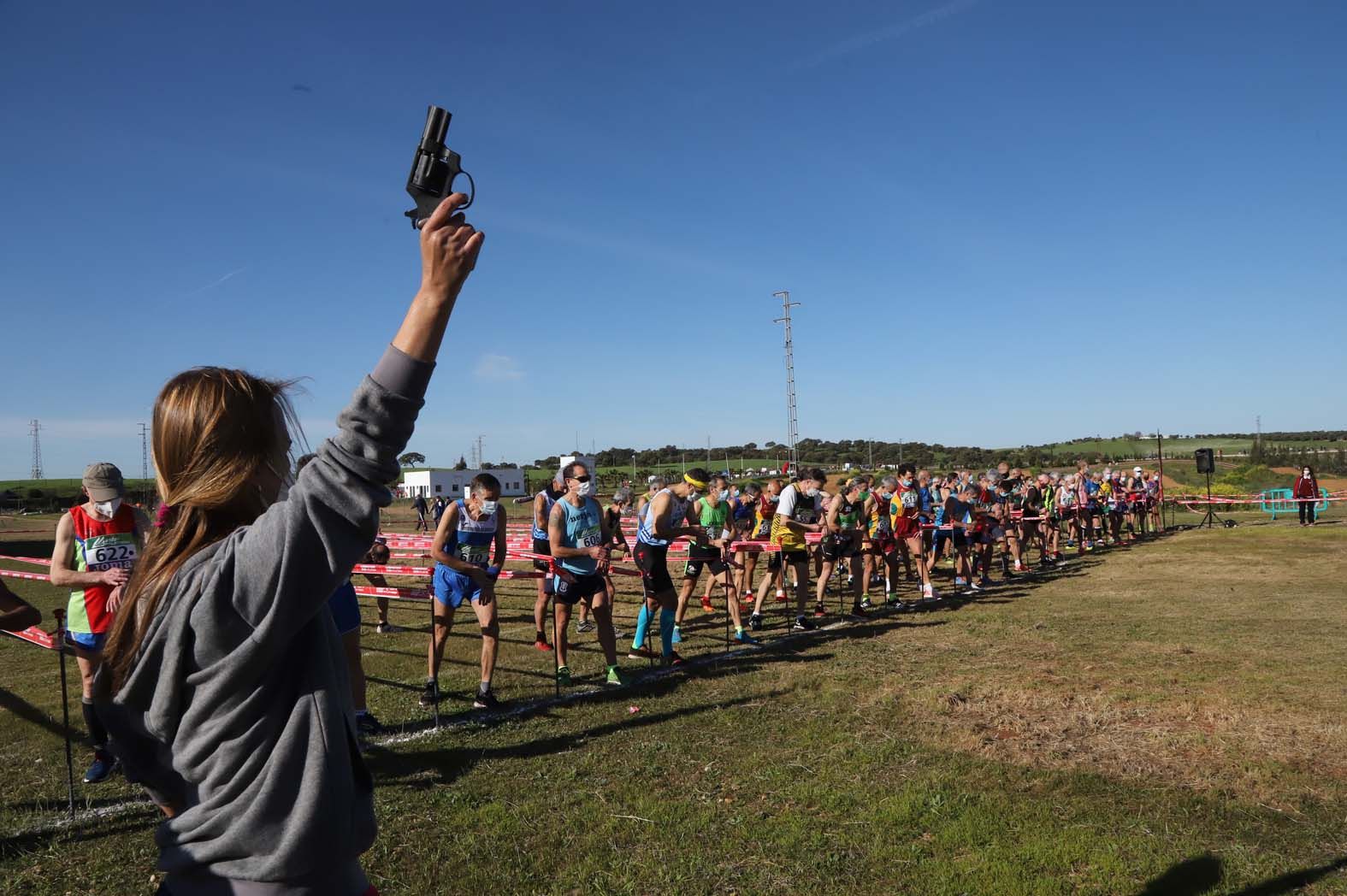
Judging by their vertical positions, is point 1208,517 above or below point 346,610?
below

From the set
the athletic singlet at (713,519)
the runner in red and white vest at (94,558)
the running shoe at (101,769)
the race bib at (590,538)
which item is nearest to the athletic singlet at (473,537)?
the race bib at (590,538)

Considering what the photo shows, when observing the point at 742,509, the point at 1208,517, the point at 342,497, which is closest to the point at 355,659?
the point at 342,497

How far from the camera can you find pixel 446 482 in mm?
77625

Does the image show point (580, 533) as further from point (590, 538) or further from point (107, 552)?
point (107, 552)

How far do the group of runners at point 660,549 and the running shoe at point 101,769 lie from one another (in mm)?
13

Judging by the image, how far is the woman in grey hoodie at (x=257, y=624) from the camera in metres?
1.28

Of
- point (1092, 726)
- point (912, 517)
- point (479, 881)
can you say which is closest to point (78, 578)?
point (479, 881)

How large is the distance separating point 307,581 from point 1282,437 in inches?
4698

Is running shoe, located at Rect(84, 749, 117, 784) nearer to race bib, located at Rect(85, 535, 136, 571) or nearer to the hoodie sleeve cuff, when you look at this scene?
race bib, located at Rect(85, 535, 136, 571)

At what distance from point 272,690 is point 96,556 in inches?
230

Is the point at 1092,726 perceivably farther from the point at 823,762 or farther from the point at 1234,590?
the point at 1234,590

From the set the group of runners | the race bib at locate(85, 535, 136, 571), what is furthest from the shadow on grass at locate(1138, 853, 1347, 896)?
the race bib at locate(85, 535, 136, 571)

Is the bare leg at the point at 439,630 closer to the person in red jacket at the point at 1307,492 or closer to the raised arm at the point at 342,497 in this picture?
the raised arm at the point at 342,497

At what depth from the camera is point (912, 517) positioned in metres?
13.8
